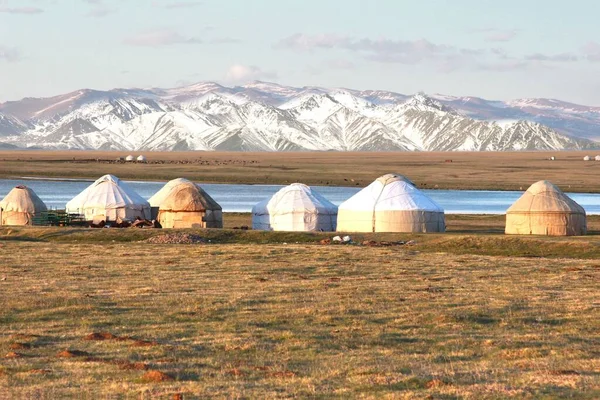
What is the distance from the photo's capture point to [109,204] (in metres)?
62.7

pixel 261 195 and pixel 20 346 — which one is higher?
pixel 261 195

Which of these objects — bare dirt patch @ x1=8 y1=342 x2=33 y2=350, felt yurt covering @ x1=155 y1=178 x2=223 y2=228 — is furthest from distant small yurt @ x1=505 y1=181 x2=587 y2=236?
bare dirt patch @ x1=8 y1=342 x2=33 y2=350

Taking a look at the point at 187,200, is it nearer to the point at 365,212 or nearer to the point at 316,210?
the point at 316,210

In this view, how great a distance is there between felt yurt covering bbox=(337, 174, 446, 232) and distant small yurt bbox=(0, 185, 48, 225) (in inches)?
662

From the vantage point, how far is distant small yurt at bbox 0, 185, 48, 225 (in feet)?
200

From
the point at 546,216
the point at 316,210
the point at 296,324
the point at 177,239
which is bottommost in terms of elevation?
the point at 296,324

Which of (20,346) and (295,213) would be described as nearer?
(20,346)

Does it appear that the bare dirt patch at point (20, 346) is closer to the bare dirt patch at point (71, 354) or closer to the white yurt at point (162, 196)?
Result: the bare dirt patch at point (71, 354)

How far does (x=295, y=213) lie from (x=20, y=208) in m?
14.9

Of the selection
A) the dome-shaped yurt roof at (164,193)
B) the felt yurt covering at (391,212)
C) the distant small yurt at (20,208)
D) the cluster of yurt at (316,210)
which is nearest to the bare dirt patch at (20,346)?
the felt yurt covering at (391,212)

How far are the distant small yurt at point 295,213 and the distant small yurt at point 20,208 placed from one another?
12.0 metres

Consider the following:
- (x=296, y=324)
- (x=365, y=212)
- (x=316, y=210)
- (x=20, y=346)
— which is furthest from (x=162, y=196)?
(x=20, y=346)

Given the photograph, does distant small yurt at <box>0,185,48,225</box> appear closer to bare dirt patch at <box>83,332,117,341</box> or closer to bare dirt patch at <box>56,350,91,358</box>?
bare dirt patch at <box>83,332,117,341</box>

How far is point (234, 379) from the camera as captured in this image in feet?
55.7
